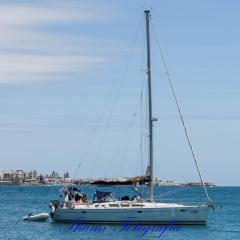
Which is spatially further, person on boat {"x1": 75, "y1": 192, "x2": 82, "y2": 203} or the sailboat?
person on boat {"x1": 75, "y1": 192, "x2": 82, "y2": 203}

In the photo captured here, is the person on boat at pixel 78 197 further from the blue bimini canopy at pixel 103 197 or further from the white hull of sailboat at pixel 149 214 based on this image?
the white hull of sailboat at pixel 149 214

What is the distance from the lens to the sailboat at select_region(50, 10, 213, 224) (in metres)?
63.1

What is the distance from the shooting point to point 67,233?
6212 centimetres

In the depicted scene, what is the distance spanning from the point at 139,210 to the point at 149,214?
83 centimetres

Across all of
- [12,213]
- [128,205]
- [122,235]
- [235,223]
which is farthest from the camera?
[12,213]

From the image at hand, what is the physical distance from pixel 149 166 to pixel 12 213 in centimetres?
2819

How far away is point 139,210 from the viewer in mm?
63094

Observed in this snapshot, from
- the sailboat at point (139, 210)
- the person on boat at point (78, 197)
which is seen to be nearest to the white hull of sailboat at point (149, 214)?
the sailboat at point (139, 210)

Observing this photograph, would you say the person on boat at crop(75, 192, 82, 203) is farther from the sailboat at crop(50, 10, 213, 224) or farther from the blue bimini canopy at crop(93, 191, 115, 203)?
the blue bimini canopy at crop(93, 191, 115, 203)

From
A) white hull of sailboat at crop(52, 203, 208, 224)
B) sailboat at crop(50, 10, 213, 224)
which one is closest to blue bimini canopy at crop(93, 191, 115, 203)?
sailboat at crop(50, 10, 213, 224)

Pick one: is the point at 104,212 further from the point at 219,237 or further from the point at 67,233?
the point at 219,237

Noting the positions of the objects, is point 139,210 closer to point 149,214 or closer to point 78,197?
point 149,214

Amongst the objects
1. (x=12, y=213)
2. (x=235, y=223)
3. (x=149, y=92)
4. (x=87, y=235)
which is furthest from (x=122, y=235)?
(x=12, y=213)

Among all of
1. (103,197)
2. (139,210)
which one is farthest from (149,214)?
(103,197)
